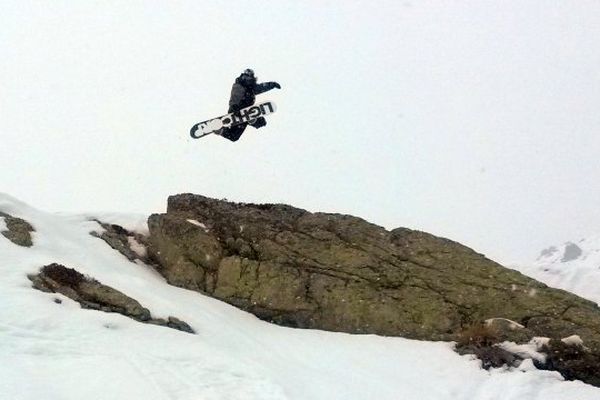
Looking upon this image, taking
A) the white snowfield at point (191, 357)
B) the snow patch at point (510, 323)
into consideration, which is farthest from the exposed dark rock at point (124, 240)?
the snow patch at point (510, 323)

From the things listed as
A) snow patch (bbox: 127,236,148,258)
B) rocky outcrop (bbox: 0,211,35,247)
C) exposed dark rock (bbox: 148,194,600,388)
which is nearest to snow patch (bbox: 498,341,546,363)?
exposed dark rock (bbox: 148,194,600,388)

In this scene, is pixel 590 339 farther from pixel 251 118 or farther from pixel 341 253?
pixel 251 118

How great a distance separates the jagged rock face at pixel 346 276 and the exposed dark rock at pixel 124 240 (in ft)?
1.70

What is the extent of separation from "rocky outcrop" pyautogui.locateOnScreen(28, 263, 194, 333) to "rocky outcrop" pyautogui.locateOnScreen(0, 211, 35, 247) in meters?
2.20

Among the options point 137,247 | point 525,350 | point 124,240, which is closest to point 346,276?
point 525,350

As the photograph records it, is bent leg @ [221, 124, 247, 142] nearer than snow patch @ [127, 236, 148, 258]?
No

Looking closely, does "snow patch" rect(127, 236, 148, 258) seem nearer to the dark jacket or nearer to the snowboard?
the snowboard

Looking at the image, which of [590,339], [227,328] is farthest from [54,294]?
[590,339]

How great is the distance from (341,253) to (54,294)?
7927 millimetres

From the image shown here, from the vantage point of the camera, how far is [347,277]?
14.9m

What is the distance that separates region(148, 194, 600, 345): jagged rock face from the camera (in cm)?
1381

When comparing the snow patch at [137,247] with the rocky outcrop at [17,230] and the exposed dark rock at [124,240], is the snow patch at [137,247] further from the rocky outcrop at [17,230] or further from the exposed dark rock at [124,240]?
the rocky outcrop at [17,230]

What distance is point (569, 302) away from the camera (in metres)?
14.1

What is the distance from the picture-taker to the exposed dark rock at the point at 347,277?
13773 millimetres
